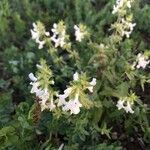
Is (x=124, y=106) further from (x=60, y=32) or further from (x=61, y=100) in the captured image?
(x=60, y=32)

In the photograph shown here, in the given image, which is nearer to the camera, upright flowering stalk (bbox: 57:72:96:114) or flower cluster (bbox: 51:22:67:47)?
upright flowering stalk (bbox: 57:72:96:114)

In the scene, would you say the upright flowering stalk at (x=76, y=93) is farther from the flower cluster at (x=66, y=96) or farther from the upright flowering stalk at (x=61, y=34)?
the upright flowering stalk at (x=61, y=34)

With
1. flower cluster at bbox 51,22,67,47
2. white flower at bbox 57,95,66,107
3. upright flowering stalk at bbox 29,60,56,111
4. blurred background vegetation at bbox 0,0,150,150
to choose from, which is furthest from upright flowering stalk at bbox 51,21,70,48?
white flower at bbox 57,95,66,107

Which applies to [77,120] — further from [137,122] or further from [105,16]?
[105,16]

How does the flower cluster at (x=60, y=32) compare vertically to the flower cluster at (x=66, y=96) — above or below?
above

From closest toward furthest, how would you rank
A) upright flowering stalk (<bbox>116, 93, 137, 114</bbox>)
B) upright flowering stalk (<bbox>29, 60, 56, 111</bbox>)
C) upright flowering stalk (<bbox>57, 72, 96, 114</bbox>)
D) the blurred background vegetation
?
upright flowering stalk (<bbox>57, 72, 96, 114</bbox>), upright flowering stalk (<bbox>29, 60, 56, 111</bbox>), upright flowering stalk (<bbox>116, 93, 137, 114</bbox>), the blurred background vegetation

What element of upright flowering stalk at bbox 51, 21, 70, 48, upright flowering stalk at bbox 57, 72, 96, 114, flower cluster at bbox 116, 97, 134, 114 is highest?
upright flowering stalk at bbox 51, 21, 70, 48

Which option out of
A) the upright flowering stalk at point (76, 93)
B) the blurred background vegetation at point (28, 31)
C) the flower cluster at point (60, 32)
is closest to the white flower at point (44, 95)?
the upright flowering stalk at point (76, 93)

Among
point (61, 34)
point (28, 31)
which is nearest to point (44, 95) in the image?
point (61, 34)

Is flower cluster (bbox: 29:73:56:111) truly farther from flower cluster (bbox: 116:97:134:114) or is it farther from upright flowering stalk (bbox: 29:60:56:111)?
flower cluster (bbox: 116:97:134:114)
